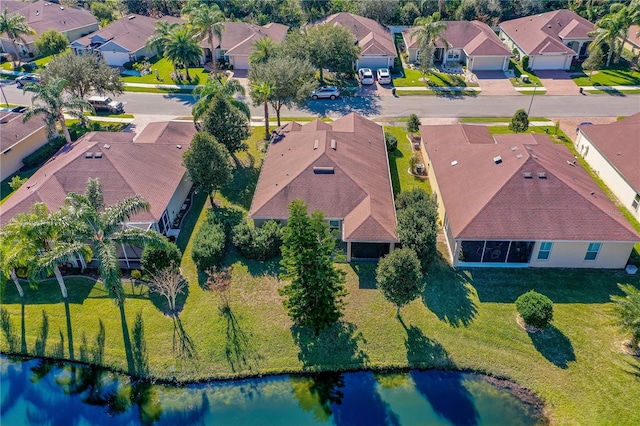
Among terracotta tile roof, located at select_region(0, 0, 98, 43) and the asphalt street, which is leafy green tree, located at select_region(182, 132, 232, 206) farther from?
terracotta tile roof, located at select_region(0, 0, 98, 43)

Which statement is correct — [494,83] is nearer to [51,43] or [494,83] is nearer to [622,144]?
[622,144]

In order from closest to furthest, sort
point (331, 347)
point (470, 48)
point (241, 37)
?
point (331, 347), point (470, 48), point (241, 37)

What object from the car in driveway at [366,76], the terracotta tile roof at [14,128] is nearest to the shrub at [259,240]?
the terracotta tile roof at [14,128]

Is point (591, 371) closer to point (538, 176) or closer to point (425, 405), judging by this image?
point (425, 405)

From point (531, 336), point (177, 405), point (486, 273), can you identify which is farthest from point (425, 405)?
point (177, 405)

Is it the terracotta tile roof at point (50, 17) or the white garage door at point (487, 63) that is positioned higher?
the terracotta tile roof at point (50, 17)

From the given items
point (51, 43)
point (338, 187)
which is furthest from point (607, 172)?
point (51, 43)

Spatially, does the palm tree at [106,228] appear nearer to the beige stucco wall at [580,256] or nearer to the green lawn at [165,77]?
the beige stucco wall at [580,256]
